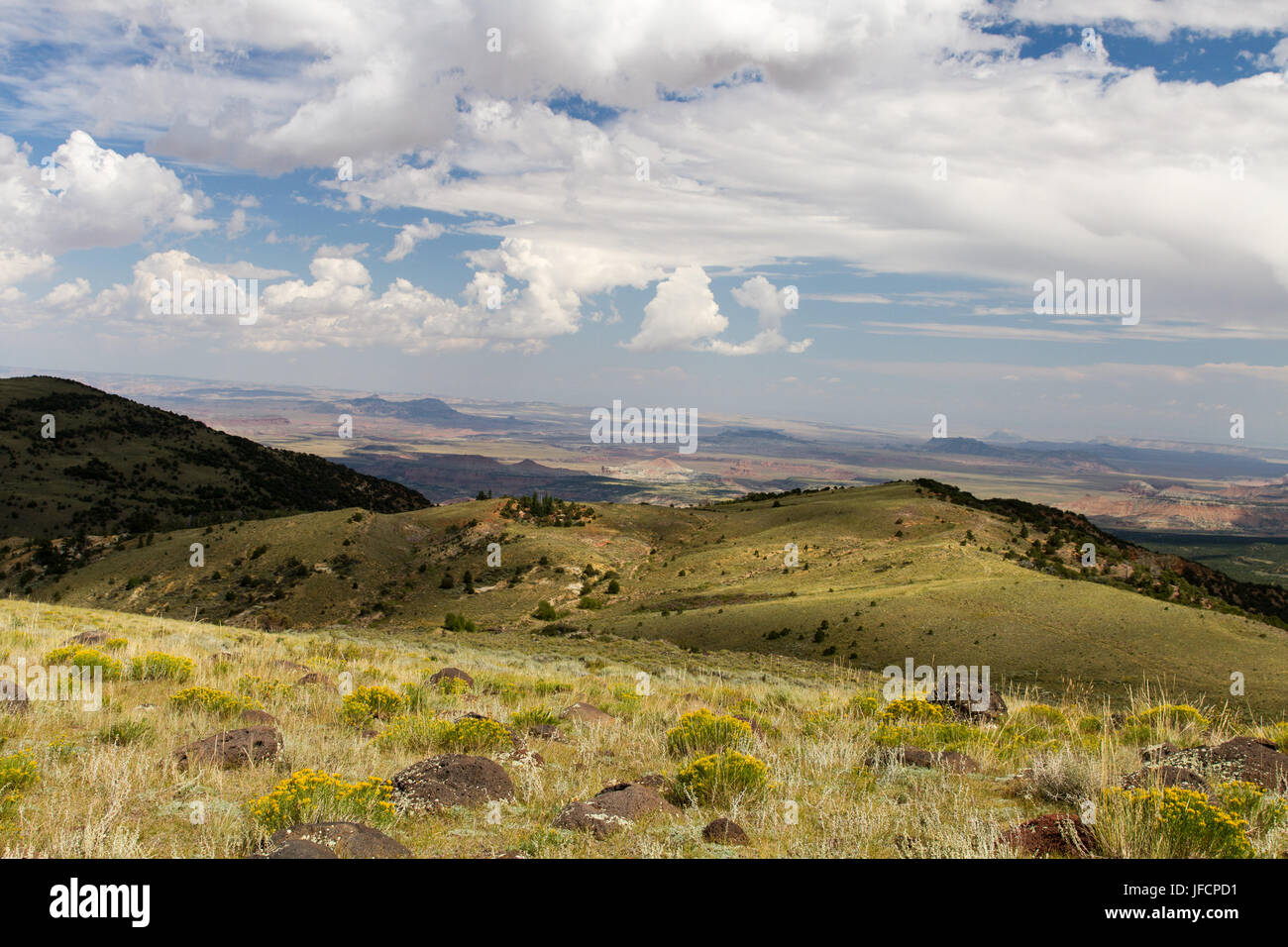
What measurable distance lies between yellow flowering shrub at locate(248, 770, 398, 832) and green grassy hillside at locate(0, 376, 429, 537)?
224 ft

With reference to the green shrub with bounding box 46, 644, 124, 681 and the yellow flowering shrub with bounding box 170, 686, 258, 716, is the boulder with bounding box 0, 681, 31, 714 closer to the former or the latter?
the yellow flowering shrub with bounding box 170, 686, 258, 716

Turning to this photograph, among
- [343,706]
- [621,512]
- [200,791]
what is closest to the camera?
[200,791]

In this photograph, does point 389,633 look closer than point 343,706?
No

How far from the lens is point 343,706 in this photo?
30.3 feet

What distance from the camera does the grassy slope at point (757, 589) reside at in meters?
25.9

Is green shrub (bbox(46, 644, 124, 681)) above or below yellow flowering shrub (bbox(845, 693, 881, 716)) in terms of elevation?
above

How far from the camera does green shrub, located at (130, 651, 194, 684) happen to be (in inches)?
421

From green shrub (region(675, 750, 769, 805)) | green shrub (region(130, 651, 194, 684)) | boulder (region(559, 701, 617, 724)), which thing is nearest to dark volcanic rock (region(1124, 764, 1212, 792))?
green shrub (region(675, 750, 769, 805))

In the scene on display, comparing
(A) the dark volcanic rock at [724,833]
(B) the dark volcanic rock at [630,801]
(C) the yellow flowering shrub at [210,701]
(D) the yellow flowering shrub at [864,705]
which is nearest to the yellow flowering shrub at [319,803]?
(B) the dark volcanic rock at [630,801]

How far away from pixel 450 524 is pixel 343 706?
158ft

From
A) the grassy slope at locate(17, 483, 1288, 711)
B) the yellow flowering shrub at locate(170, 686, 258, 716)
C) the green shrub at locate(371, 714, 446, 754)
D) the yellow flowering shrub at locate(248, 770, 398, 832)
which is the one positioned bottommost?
the grassy slope at locate(17, 483, 1288, 711)

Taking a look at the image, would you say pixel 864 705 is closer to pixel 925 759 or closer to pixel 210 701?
pixel 925 759

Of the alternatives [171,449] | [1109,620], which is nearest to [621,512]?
[1109,620]

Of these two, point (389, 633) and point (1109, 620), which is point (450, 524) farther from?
point (1109, 620)
